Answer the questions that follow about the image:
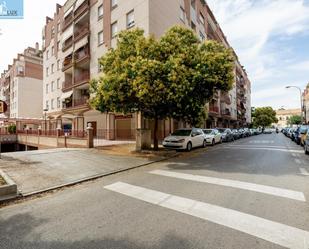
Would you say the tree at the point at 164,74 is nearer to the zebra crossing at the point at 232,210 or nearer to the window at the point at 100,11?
the zebra crossing at the point at 232,210

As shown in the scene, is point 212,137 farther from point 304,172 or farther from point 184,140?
point 304,172

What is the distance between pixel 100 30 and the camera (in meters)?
27.4

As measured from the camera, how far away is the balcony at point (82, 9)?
97.4 ft

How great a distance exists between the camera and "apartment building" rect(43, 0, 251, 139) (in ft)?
76.8

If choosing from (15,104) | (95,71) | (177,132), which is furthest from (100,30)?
(15,104)

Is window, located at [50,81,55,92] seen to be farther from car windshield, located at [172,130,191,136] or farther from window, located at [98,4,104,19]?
car windshield, located at [172,130,191,136]

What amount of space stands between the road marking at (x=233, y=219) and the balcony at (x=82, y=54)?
25.9 metres

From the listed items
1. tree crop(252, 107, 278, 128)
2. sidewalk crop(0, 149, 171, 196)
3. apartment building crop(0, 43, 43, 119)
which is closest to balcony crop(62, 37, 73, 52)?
apartment building crop(0, 43, 43, 119)

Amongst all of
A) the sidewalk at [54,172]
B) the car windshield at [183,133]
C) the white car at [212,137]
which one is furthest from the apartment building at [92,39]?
the sidewalk at [54,172]

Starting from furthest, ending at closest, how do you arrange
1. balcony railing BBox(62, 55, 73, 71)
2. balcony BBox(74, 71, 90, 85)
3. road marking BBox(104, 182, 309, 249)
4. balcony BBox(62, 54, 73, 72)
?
balcony railing BBox(62, 55, 73, 71) → balcony BBox(62, 54, 73, 72) → balcony BBox(74, 71, 90, 85) → road marking BBox(104, 182, 309, 249)

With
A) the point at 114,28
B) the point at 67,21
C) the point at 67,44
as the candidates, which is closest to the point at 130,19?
the point at 114,28

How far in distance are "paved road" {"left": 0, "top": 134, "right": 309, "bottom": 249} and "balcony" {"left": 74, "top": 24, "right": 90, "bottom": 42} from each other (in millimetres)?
26528

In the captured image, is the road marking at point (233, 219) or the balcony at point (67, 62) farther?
the balcony at point (67, 62)

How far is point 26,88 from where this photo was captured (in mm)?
52969
